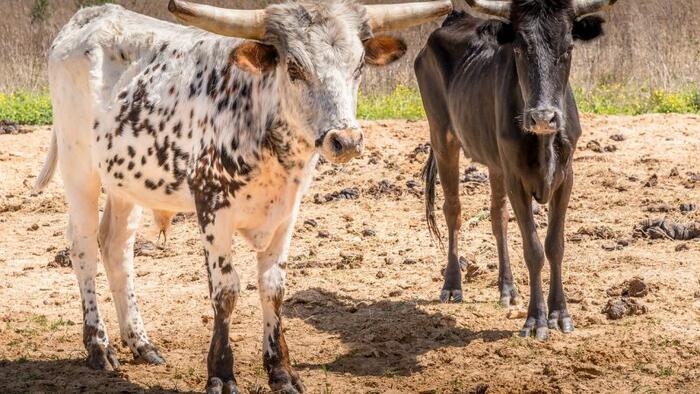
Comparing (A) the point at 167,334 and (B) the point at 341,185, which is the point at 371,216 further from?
(A) the point at 167,334

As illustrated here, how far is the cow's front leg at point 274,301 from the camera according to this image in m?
6.61

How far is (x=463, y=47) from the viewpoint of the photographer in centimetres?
960

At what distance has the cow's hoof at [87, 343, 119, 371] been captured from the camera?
23.6 feet

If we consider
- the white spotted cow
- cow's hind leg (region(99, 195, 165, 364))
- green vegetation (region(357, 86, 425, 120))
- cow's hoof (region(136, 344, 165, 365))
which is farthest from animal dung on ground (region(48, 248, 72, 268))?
green vegetation (region(357, 86, 425, 120))

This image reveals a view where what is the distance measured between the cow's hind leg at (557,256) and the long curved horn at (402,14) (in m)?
2.00

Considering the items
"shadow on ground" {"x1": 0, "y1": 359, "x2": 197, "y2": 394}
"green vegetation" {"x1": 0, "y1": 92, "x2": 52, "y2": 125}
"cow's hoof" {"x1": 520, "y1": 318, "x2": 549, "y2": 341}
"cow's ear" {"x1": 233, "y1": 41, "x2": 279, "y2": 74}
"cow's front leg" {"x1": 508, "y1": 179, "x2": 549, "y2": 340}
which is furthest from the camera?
"green vegetation" {"x1": 0, "y1": 92, "x2": 52, "y2": 125}

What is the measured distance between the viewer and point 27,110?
638 inches

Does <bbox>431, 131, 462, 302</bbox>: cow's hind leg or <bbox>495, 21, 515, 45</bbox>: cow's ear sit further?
<bbox>431, 131, 462, 302</bbox>: cow's hind leg

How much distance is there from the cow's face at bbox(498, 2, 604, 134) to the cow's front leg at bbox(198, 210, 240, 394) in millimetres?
2157

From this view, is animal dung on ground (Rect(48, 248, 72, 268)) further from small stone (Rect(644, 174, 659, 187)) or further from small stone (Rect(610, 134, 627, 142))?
small stone (Rect(610, 134, 627, 142))

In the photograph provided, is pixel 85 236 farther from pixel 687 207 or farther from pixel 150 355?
pixel 687 207

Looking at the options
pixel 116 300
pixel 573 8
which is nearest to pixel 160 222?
pixel 116 300

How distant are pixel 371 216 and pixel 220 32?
18.7ft

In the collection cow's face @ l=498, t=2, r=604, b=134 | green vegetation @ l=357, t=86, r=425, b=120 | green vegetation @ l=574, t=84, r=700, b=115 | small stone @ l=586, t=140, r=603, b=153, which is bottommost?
small stone @ l=586, t=140, r=603, b=153
